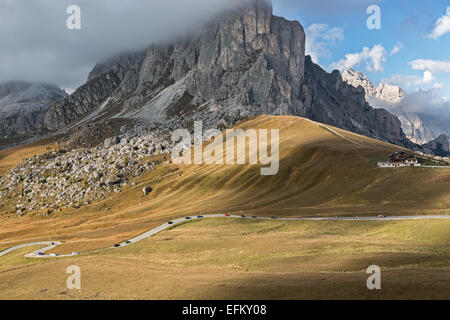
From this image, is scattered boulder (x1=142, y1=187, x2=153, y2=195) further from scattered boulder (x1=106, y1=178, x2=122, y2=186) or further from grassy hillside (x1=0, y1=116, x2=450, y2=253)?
scattered boulder (x1=106, y1=178, x2=122, y2=186)

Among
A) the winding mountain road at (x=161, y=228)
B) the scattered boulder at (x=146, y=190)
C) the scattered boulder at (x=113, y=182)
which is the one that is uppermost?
the scattered boulder at (x=113, y=182)

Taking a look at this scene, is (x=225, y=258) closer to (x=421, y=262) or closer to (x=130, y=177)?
(x=421, y=262)

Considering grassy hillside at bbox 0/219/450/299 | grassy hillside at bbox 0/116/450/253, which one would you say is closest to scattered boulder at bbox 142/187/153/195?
grassy hillside at bbox 0/116/450/253

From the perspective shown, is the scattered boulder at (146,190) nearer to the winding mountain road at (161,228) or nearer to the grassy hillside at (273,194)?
the grassy hillside at (273,194)

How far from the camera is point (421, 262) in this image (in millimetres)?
→ 33938

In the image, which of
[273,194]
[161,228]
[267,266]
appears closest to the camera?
[267,266]

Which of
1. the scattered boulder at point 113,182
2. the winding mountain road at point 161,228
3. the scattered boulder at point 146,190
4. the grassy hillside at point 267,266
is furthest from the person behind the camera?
the scattered boulder at point 113,182

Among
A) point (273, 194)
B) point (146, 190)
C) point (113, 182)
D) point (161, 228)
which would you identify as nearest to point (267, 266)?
point (161, 228)

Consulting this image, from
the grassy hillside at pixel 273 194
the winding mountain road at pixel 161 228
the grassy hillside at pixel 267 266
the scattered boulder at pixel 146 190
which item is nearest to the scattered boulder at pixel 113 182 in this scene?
the grassy hillside at pixel 273 194

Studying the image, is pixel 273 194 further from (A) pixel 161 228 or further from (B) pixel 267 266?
(B) pixel 267 266

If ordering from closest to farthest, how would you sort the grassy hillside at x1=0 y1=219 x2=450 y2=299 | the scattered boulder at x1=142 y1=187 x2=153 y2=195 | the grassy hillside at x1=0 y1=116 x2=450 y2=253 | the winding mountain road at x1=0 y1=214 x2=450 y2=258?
the grassy hillside at x1=0 y1=219 x2=450 y2=299 < the winding mountain road at x1=0 y1=214 x2=450 y2=258 < the grassy hillside at x1=0 y1=116 x2=450 y2=253 < the scattered boulder at x1=142 y1=187 x2=153 y2=195

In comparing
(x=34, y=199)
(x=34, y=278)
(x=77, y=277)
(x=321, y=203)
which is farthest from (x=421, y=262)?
(x=34, y=199)

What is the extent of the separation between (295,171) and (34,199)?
117893mm

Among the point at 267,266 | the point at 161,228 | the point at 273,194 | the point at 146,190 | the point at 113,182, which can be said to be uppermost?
the point at 113,182
